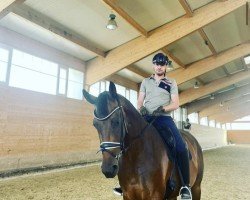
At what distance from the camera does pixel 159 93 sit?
2590mm

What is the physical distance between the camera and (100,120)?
6.48 feet

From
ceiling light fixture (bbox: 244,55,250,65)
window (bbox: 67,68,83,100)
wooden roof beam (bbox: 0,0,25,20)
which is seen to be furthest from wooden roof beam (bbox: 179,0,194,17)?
ceiling light fixture (bbox: 244,55,250,65)

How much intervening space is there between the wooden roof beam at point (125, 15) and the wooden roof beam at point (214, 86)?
370 inches

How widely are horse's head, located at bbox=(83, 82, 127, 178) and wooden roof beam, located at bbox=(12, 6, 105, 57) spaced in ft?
16.1

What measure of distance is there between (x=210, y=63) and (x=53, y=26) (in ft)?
25.2

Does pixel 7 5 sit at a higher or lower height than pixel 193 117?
higher

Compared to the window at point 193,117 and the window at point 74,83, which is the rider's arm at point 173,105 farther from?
the window at point 193,117

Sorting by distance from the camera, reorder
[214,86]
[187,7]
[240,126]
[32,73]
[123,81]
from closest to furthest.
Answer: [32,73] < [187,7] < [123,81] < [214,86] < [240,126]

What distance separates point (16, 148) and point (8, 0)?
3.51m

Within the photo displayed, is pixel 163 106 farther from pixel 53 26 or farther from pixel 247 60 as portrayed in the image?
pixel 247 60

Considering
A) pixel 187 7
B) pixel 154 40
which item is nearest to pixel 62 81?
pixel 154 40

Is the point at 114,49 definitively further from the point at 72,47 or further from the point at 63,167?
→ the point at 63,167

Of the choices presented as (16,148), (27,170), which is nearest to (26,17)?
(16,148)

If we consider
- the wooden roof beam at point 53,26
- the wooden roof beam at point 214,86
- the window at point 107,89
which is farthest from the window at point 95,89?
the wooden roof beam at point 214,86
